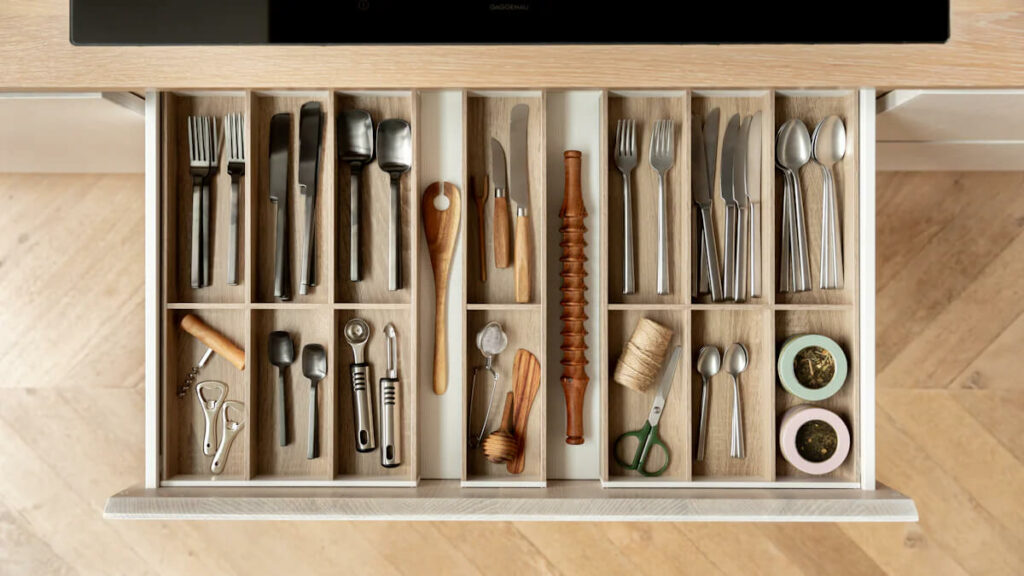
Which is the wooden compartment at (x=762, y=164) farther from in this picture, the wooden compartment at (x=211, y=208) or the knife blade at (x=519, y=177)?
the wooden compartment at (x=211, y=208)

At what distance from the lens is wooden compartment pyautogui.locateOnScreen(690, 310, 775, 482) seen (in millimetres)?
1189

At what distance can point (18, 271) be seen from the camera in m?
1.53

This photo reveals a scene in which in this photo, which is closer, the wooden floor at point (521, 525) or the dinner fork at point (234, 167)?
the dinner fork at point (234, 167)

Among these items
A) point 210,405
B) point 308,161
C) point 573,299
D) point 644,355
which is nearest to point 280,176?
point 308,161

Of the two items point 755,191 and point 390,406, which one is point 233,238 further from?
point 755,191

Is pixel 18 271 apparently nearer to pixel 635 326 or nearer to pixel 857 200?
pixel 635 326

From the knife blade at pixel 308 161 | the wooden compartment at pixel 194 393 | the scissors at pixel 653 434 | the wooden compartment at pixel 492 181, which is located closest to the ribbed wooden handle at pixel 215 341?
the wooden compartment at pixel 194 393

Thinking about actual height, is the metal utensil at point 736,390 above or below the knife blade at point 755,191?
below

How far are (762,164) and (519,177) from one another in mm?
364

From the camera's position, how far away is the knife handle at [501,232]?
46.6 inches

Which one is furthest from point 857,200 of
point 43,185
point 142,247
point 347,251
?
point 43,185

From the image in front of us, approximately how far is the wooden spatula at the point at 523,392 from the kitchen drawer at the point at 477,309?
2cm

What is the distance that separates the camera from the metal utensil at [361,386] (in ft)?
3.86

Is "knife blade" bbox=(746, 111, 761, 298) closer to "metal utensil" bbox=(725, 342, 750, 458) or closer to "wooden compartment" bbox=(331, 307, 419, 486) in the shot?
"metal utensil" bbox=(725, 342, 750, 458)
